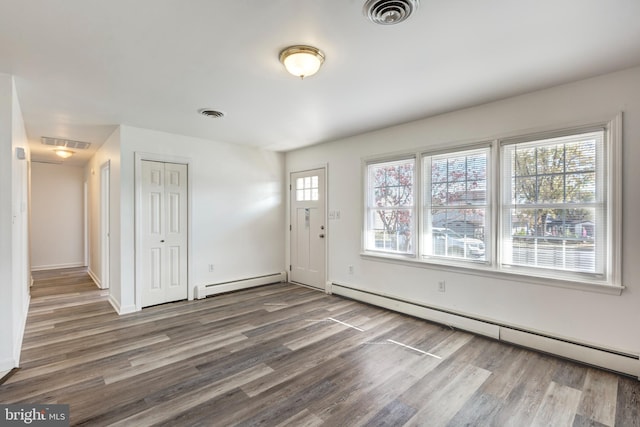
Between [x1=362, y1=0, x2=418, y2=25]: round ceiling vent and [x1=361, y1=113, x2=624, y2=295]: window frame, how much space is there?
196 centimetres

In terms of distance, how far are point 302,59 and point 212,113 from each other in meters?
1.74

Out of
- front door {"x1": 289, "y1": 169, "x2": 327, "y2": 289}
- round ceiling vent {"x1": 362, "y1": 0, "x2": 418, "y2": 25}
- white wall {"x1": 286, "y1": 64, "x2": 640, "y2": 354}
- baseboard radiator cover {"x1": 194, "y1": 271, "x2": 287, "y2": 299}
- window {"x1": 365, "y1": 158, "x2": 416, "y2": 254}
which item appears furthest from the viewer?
front door {"x1": 289, "y1": 169, "x2": 327, "y2": 289}

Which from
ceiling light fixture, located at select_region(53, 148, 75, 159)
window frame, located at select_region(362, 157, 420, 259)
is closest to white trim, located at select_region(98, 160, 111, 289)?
ceiling light fixture, located at select_region(53, 148, 75, 159)

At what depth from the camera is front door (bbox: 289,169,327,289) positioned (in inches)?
202

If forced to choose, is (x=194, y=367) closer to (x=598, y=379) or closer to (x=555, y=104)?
(x=598, y=379)

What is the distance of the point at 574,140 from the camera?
276 cm

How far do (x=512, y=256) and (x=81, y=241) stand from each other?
876 centimetres

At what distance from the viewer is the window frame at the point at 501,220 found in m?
2.52

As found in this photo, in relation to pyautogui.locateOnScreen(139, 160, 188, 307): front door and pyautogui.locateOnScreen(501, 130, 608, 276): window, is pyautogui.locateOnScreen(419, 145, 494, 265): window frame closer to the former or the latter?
pyautogui.locateOnScreen(501, 130, 608, 276): window

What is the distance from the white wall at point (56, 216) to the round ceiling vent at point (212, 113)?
18.8 feet

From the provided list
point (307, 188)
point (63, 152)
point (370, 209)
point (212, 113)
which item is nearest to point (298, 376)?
point (370, 209)

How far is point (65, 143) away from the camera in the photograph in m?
4.93

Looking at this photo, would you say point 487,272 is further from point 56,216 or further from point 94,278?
point 56,216

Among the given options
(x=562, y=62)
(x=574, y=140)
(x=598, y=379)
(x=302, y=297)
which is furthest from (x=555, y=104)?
(x=302, y=297)
